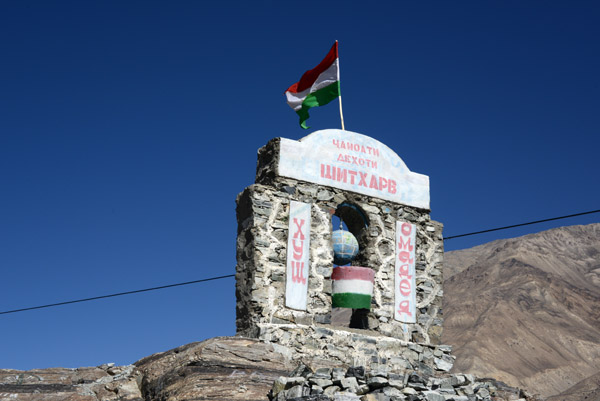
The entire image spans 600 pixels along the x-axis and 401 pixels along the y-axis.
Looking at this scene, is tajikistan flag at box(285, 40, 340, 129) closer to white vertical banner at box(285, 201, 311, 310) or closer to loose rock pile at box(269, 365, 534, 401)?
white vertical banner at box(285, 201, 311, 310)

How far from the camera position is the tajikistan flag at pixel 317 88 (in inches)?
686

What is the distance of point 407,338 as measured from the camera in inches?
653

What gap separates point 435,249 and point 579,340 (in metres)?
64.7

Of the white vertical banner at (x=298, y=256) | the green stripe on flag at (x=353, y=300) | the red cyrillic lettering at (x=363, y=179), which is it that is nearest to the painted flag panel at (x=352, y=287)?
the green stripe on flag at (x=353, y=300)

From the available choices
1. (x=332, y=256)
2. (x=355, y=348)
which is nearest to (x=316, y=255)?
(x=332, y=256)

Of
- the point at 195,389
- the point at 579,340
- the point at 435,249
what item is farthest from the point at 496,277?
the point at 195,389

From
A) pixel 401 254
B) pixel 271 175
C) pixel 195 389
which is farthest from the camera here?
pixel 401 254

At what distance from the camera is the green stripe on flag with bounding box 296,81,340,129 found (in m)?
17.4

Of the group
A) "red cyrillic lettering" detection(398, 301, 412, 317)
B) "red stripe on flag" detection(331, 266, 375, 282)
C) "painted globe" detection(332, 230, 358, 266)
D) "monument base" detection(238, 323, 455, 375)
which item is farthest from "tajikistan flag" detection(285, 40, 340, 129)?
"monument base" detection(238, 323, 455, 375)

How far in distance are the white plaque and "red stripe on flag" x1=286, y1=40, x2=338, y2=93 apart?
4.83ft

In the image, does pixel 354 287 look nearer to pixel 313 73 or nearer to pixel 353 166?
pixel 353 166

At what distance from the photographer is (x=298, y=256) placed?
618 inches

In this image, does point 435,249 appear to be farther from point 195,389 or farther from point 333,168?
point 195,389

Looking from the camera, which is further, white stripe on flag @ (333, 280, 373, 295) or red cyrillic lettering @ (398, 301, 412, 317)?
red cyrillic lettering @ (398, 301, 412, 317)
